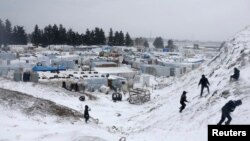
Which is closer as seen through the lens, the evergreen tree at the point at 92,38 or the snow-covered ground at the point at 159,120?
the snow-covered ground at the point at 159,120

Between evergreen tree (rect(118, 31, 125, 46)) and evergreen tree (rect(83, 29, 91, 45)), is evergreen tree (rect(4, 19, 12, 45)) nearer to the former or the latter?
evergreen tree (rect(83, 29, 91, 45))

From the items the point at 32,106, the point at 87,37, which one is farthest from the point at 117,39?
the point at 32,106

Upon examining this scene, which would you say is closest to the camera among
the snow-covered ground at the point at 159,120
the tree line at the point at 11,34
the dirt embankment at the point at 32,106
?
the snow-covered ground at the point at 159,120

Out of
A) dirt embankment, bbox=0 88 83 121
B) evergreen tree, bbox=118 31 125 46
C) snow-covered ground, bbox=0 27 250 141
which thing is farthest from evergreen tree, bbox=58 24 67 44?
dirt embankment, bbox=0 88 83 121

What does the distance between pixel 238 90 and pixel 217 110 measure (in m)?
2.20

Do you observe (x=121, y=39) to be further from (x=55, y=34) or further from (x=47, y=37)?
(x=47, y=37)

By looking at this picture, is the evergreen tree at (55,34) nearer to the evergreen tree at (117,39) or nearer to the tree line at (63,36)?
the tree line at (63,36)

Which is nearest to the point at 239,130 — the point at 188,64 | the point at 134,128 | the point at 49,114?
the point at 134,128

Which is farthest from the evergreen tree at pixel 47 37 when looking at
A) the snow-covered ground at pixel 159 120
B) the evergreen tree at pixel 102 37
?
the snow-covered ground at pixel 159 120

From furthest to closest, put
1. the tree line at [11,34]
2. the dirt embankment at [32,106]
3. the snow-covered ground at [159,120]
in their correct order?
the tree line at [11,34] < the dirt embankment at [32,106] < the snow-covered ground at [159,120]

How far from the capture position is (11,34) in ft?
388

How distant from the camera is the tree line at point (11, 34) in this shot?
378ft

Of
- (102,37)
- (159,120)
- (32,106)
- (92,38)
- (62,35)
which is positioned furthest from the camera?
(102,37)

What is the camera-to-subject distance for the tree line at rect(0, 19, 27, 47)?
115 meters
